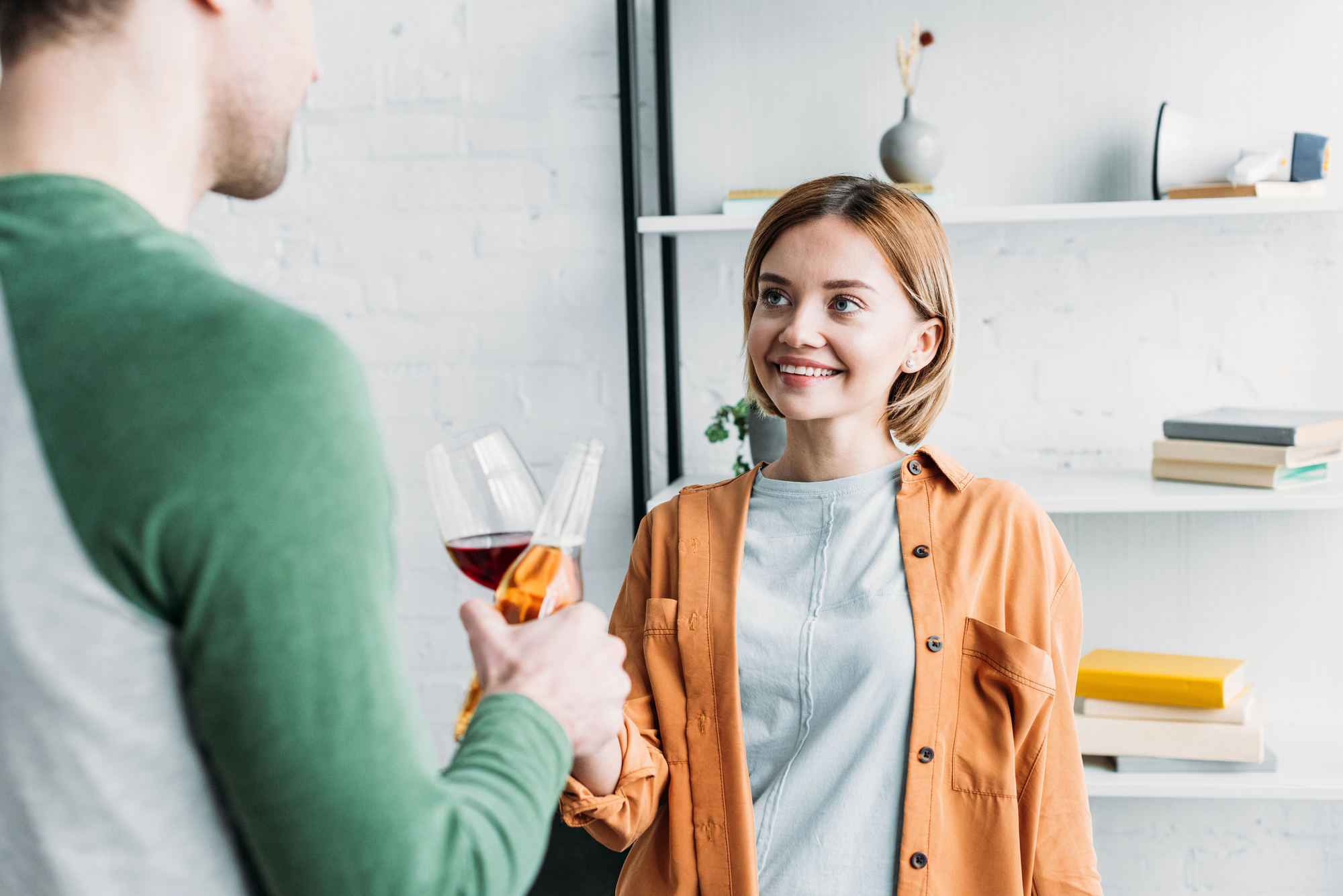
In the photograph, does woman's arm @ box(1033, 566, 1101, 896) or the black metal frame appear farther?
the black metal frame

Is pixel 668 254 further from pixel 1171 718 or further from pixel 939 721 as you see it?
pixel 1171 718

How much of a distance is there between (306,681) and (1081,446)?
183 cm

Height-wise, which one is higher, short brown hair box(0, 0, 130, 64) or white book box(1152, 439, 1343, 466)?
short brown hair box(0, 0, 130, 64)

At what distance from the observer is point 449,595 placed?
2.17 m

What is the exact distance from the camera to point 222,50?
1.87 feet

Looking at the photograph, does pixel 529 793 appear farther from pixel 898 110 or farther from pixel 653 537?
pixel 898 110

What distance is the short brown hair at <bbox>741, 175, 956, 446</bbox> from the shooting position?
1.27 m

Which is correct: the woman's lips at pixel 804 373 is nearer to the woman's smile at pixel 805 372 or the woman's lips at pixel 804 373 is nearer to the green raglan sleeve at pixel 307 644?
the woman's smile at pixel 805 372

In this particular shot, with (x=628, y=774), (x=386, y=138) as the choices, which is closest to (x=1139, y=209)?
(x=628, y=774)

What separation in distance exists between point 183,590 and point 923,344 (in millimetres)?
1064

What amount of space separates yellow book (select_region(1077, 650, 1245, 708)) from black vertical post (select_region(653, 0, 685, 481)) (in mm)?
866

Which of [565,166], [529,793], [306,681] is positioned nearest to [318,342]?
[306,681]

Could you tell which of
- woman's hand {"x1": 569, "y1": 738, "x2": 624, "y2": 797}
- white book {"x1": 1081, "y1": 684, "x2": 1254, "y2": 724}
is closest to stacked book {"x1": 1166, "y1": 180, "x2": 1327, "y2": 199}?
white book {"x1": 1081, "y1": 684, "x2": 1254, "y2": 724}

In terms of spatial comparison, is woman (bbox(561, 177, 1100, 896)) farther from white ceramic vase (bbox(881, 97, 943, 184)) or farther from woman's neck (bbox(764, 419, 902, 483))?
white ceramic vase (bbox(881, 97, 943, 184))
